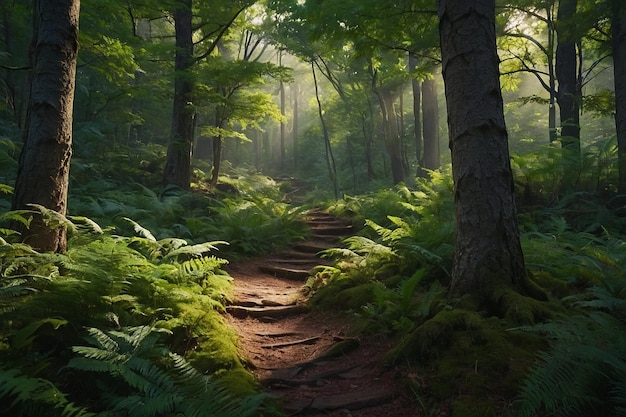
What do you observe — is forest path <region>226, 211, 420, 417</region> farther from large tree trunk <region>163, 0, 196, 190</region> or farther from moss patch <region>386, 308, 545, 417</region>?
large tree trunk <region>163, 0, 196, 190</region>

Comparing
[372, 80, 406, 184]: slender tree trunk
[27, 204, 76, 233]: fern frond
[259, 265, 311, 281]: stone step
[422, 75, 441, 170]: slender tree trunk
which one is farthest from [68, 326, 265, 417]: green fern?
[372, 80, 406, 184]: slender tree trunk

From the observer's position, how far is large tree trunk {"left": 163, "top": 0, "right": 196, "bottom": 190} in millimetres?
10352

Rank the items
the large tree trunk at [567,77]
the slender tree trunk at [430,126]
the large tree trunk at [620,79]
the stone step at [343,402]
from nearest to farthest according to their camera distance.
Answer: the stone step at [343,402] → the large tree trunk at [620,79] → the large tree trunk at [567,77] → the slender tree trunk at [430,126]

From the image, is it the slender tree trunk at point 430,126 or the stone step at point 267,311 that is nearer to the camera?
the stone step at point 267,311

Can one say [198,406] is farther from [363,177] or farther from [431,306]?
[363,177]

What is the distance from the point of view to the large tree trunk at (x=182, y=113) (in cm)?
1035

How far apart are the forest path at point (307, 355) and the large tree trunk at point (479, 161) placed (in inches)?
46.5

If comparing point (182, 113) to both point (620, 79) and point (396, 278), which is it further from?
point (620, 79)

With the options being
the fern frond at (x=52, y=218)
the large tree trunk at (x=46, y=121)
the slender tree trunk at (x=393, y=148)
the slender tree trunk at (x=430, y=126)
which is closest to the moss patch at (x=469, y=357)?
the fern frond at (x=52, y=218)

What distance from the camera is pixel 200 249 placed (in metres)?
4.84

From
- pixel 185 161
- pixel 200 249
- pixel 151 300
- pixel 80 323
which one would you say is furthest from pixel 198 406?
pixel 185 161

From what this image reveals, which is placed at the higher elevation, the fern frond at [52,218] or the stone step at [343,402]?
the fern frond at [52,218]

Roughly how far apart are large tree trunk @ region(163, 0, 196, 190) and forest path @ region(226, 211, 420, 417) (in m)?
5.20

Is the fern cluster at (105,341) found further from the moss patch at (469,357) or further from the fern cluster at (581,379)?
the fern cluster at (581,379)
